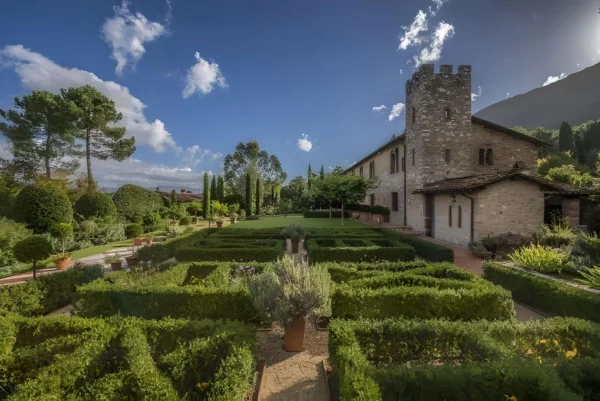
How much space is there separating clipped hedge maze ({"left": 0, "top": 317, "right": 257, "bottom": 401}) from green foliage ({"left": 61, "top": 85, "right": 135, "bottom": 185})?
26.2 m

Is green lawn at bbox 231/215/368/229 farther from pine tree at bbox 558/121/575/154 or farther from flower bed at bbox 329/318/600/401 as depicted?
pine tree at bbox 558/121/575/154

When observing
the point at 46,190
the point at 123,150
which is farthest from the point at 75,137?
the point at 46,190

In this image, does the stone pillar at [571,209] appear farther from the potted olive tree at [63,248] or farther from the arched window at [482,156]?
the potted olive tree at [63,248]

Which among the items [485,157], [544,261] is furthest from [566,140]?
A: [544,261]

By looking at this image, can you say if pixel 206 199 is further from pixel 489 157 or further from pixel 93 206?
pixel 489 157

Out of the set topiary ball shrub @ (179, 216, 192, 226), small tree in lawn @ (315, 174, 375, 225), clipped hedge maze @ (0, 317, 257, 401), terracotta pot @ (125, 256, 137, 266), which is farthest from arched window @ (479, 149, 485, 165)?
topiary ball shrub @ (179, 216, 192, 226)

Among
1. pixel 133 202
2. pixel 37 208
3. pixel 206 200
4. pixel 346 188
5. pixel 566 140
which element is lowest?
pixel 37 208

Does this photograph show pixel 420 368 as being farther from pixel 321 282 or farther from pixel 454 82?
pixel 454 82

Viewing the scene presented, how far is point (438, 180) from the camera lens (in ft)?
57.6

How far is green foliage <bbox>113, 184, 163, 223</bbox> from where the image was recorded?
2244 cm

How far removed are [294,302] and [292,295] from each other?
0.14m

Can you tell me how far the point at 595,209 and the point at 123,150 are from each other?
114 feet

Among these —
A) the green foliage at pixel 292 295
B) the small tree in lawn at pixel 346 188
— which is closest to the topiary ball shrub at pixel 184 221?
the small tree in lawn at pixel 346 188

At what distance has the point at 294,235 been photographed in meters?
13.6
